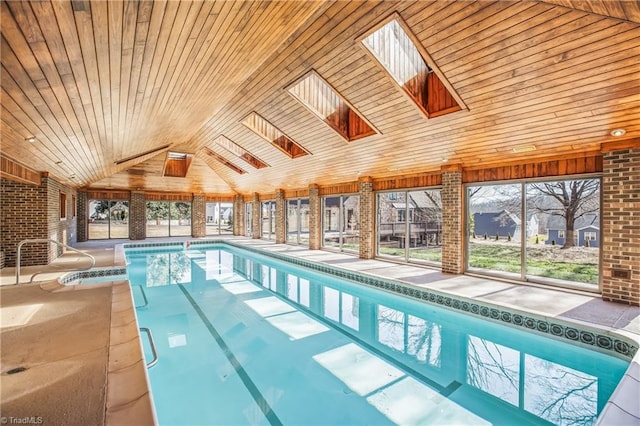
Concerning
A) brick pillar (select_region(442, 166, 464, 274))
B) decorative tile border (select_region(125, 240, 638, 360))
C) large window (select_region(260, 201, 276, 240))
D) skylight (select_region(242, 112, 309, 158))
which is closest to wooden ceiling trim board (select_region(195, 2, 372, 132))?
skylight (select_region(242, 112, 309, 158))

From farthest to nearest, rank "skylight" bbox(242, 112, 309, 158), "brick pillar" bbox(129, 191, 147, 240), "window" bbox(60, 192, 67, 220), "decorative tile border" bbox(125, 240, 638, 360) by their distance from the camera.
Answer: "brick pillar" bbox(129, 191, 147, 240), "window" bbox(60, 192, 67, 220), "skylight" bbox(242, 112, 309, 158), "decorative tile border" bbox(125, 240, 638, 360)

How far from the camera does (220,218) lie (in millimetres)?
18000

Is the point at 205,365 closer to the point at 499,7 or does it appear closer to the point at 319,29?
the point at 319,29

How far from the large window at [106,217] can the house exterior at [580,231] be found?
656 inches

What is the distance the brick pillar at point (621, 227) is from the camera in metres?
4.67

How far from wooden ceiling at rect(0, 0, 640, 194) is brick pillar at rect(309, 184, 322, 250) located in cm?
473

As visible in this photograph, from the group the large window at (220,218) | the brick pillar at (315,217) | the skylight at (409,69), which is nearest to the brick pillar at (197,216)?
the large window at (220,218)

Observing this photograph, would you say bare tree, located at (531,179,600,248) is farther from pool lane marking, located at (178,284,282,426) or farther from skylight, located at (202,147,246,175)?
skylight, located at (202,147,246,175)

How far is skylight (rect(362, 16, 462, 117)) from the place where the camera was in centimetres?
438

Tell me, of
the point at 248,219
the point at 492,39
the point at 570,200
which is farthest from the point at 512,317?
the point at 248,219

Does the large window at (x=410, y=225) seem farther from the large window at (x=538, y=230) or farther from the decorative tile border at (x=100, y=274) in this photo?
the decorative tile border at (x=100, y=274)

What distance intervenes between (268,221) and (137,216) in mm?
6191

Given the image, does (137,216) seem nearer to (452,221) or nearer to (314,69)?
(314,69)

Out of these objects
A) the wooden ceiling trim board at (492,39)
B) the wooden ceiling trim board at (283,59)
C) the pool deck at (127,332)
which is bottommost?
the pool deck at (127,332)
